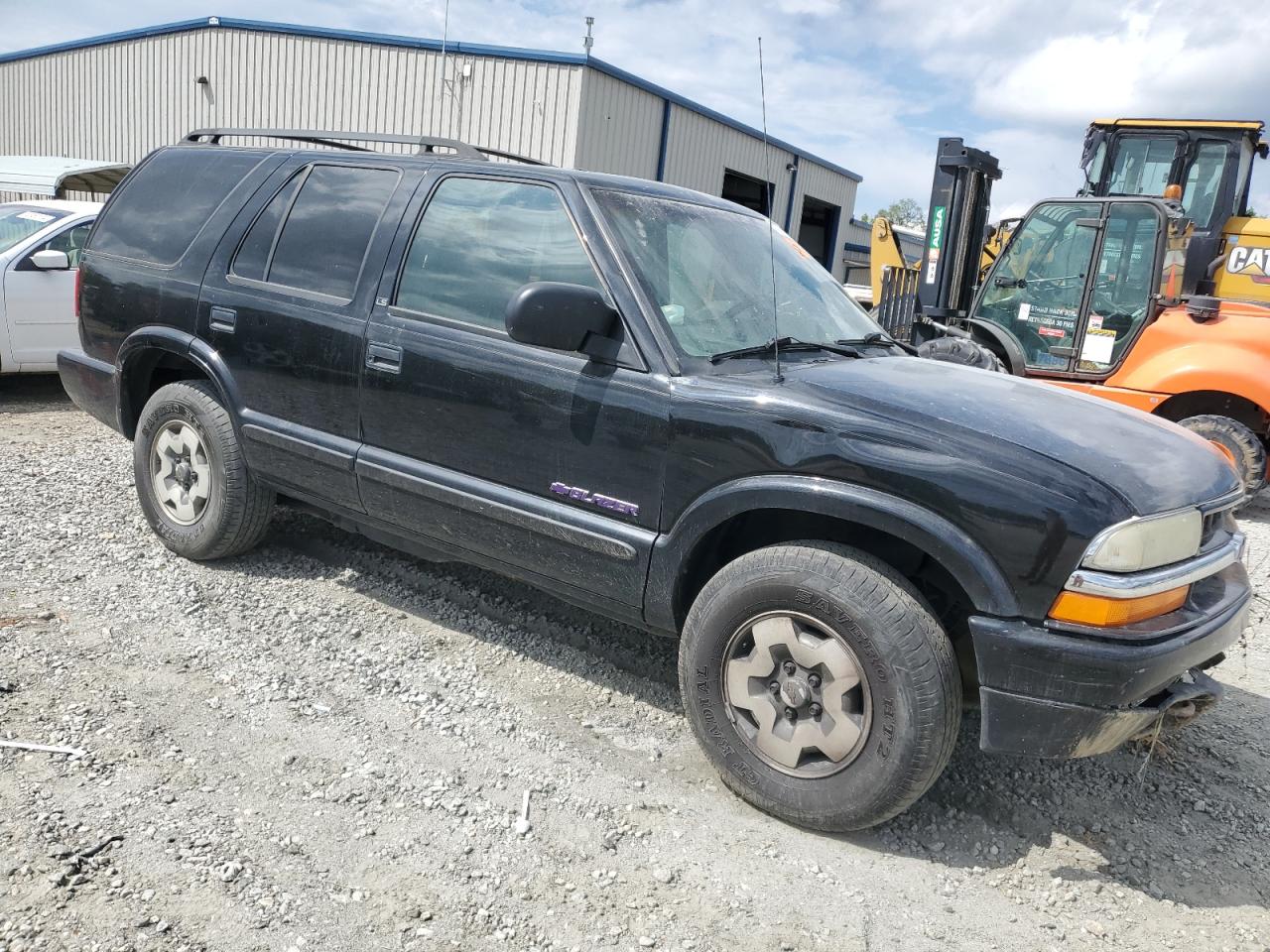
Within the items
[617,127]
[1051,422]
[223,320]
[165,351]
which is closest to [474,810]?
[1051,422]

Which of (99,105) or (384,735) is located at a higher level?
(99,105)

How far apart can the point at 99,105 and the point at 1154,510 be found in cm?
2353

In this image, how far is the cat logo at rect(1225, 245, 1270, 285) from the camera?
9.84 metres

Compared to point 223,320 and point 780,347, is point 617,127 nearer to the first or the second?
point 223,320

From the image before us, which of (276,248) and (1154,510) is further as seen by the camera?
(276,248)

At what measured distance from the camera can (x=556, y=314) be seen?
3.05 metres

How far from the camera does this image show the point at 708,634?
3000 mm

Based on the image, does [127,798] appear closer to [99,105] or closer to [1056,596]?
[1056,596]

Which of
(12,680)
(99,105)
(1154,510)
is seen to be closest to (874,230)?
(1154,510)

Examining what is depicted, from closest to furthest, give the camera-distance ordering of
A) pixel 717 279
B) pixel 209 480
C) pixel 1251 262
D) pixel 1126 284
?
pixel 717 279, pixel 209 480, pixel 1126 284, pixel 1251 262

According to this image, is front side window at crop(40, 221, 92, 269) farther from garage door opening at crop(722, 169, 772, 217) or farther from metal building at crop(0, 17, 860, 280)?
Result: garage door opening at crop(722, 169, 772, 217)

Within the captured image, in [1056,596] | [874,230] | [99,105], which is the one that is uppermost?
[99,105]

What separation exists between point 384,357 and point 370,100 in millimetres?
14570

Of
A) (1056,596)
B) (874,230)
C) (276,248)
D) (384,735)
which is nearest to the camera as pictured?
(1056,596)
